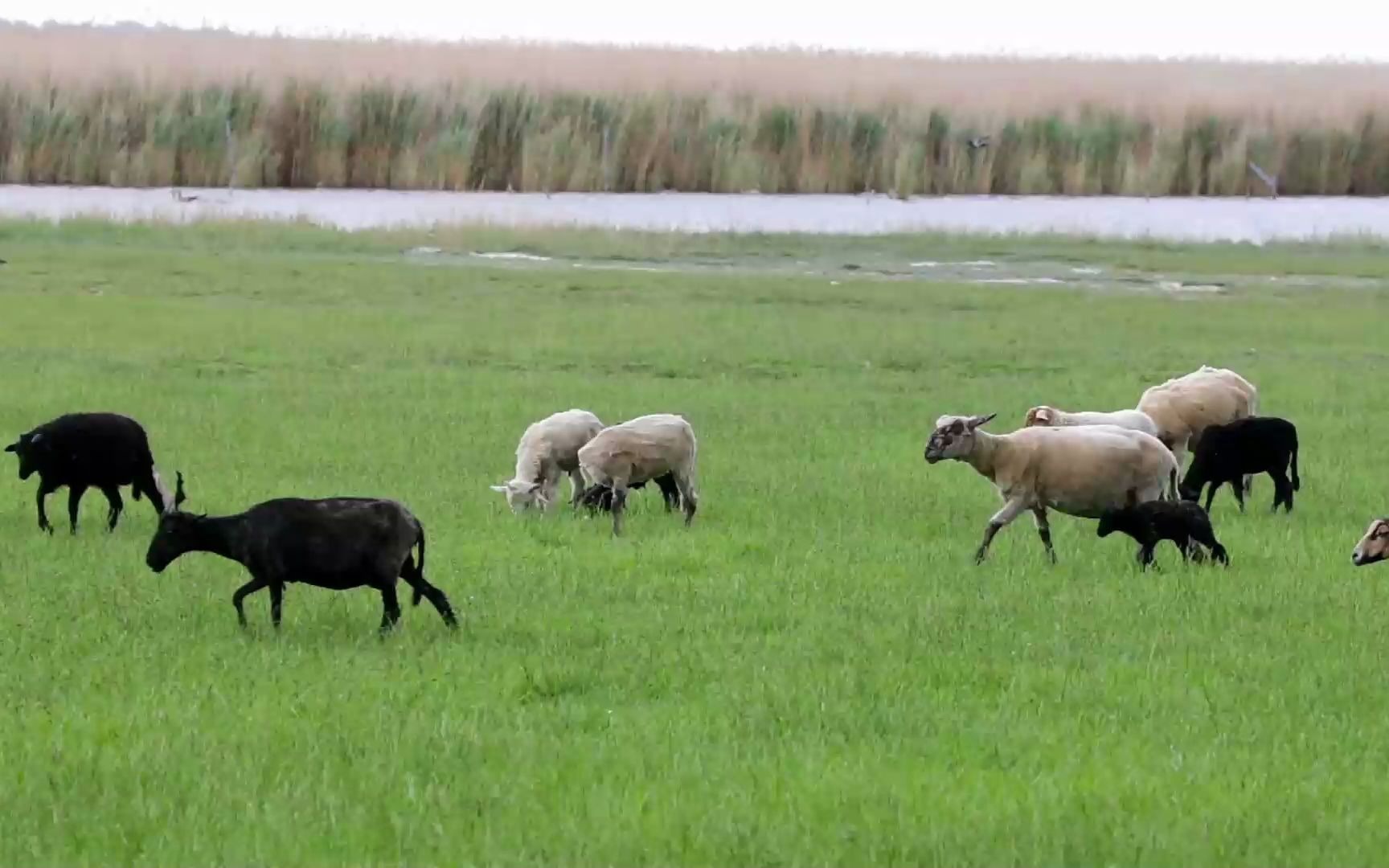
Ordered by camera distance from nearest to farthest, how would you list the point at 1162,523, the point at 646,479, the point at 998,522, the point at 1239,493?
the point at 1162,523
the point at 998,522
the point at 646,479
the point at 1239,493

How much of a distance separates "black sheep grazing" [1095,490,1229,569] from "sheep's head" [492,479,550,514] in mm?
3591

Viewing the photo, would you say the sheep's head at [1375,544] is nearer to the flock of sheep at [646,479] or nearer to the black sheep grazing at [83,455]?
the flock of sheep at [646,479]

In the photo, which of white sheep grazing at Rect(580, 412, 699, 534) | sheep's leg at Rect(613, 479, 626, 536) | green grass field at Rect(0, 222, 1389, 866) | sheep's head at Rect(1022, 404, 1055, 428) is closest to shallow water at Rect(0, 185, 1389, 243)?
green grass field at Rect(0, 222, 1389, 866)

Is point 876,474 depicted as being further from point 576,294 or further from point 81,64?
point 81,64

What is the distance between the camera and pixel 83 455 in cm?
1255

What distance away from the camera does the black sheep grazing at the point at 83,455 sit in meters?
12.6

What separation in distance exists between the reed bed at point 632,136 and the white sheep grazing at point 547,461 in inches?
1316

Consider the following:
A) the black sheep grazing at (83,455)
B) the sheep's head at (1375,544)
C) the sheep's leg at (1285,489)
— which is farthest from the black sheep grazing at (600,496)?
the sheep's head at (1375,544)

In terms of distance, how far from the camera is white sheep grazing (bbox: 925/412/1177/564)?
1216 cm

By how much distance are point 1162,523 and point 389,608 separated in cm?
420

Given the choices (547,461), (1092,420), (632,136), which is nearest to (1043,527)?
(1092,420)

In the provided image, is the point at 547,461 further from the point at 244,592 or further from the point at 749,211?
the point at 749,211

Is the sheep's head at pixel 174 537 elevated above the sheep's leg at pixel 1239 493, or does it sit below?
above

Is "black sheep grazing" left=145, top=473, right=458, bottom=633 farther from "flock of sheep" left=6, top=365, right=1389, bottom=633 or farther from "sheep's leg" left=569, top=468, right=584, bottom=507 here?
"sheep's leg" left=569, top=468, right=584, bottom=507
